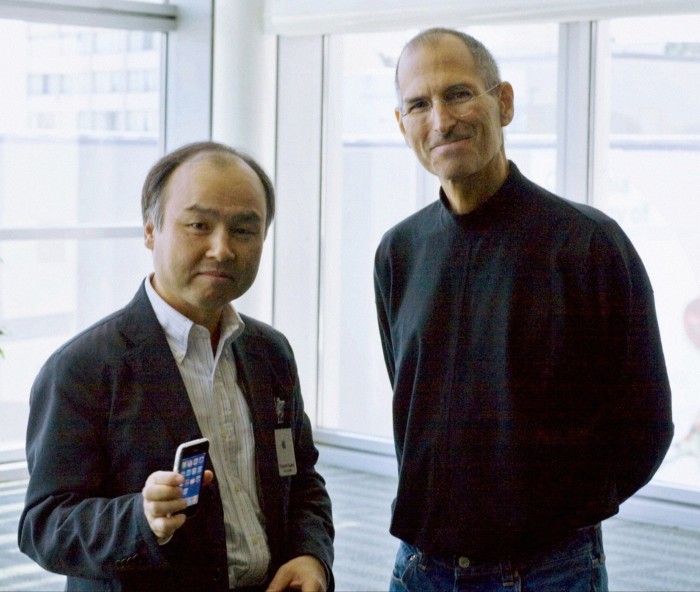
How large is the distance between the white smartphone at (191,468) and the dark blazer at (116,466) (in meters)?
0.09

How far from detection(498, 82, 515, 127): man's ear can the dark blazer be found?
0.85m

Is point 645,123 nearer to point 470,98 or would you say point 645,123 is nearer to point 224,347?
point 470,98

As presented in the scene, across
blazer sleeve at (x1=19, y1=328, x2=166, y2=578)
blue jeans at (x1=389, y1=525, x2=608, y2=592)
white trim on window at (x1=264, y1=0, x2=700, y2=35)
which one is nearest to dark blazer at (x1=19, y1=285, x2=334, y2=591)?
blazer sleeve at (x1=19, y1=328, x2=166, y2=578)

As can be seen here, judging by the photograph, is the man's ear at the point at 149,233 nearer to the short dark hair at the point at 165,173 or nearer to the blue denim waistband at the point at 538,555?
the short dark hair at the point at 165,173

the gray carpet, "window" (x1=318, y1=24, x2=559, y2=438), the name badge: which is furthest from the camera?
"window" (x1=318, y1=24, x2=559, y2=438)

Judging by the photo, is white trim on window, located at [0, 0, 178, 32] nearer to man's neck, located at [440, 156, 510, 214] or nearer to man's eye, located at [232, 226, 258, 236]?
man's neck, located at [440, 156, 510, 214]

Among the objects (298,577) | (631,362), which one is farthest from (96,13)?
(298,577)

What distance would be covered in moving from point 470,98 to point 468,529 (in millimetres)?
848

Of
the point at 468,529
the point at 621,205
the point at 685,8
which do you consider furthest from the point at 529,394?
the point at 621,205

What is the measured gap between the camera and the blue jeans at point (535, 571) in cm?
204

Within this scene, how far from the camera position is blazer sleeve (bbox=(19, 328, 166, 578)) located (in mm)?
1726

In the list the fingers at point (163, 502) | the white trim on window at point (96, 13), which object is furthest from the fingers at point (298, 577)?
the white trim on window at point (96, 13)

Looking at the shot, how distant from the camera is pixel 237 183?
1.88 metres

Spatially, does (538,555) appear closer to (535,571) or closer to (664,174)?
(535,571)
